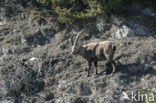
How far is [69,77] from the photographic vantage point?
49.0ft

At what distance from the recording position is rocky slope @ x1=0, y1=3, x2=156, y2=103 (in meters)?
14.0

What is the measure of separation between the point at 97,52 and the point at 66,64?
169 centimetres

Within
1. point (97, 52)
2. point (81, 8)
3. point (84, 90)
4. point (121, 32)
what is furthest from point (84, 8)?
point (84, 90)

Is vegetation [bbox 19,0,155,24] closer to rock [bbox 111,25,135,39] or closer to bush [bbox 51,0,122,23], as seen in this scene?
bush [bbox 51,0,122,23]

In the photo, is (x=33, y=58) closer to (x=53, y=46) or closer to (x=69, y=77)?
(x=53, y=46)

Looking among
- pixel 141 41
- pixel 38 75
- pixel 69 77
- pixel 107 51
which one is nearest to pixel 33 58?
pixel 38 75

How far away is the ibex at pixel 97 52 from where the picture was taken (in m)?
14.3

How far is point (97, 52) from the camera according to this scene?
14.7 metres

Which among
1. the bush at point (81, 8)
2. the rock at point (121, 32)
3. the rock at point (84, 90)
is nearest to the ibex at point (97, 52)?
the rock at point (84, 90)

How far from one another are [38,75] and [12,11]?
223 inches

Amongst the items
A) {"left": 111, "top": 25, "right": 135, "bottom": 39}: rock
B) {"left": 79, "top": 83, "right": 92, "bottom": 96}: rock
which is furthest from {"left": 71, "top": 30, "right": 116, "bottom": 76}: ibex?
{"left": 111, "top": 25, "right": 135, "bottom": 39}: rock

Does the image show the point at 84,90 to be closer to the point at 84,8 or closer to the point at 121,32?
the point at 121,32

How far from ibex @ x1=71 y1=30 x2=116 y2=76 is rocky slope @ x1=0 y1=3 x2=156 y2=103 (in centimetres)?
49

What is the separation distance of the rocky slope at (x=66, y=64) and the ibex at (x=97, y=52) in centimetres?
49
